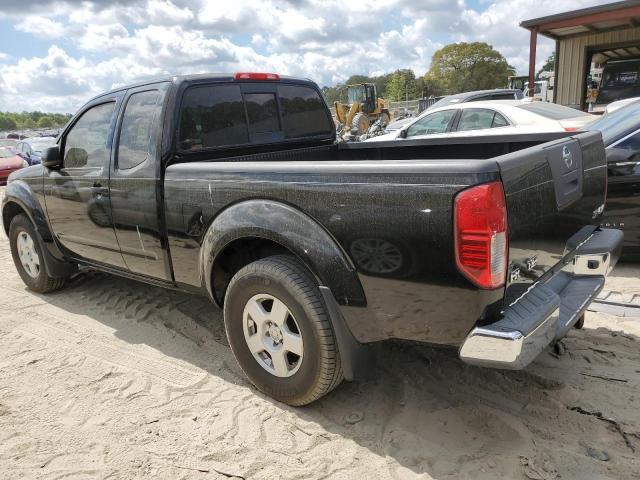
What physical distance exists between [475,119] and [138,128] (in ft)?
19.3

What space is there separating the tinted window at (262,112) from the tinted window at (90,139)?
1066 mm

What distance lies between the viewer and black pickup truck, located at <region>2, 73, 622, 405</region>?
2.20 m

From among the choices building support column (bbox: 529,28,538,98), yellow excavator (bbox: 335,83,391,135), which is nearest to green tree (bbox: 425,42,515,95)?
yellow excavator (bbox: 335,83,391,135)

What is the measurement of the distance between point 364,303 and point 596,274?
146 centimetres

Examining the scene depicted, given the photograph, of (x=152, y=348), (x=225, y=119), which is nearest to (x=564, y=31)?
(x=225, y=119)

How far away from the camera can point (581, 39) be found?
15227 mm

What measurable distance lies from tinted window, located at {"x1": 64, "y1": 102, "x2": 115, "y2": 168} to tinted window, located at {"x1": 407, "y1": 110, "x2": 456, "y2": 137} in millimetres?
5898

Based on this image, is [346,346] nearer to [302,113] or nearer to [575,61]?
[302,113]

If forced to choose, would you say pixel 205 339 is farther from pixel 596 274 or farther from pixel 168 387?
pixel 596 274

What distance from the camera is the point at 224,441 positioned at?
2771 mm

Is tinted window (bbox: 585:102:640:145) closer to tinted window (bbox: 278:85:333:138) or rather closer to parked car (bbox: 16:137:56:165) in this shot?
tinted window (bbox: 278:85:333:138)

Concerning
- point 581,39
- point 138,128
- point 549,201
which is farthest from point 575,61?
point 138,128

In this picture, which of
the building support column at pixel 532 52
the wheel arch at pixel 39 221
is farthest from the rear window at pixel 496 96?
the wheel arch at pixel 39 221

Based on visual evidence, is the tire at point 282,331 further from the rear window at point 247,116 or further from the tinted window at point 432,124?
the tinted window at point 432,124
